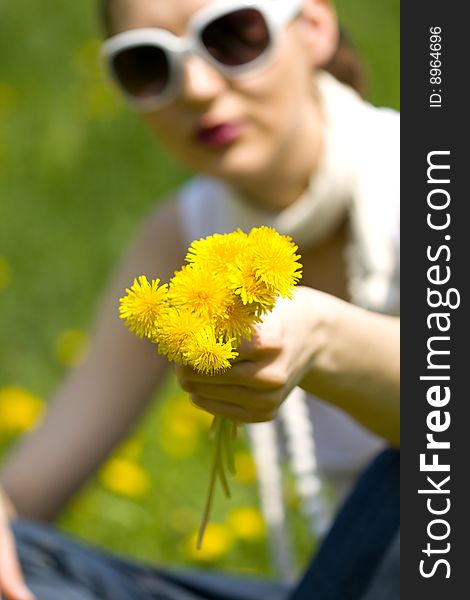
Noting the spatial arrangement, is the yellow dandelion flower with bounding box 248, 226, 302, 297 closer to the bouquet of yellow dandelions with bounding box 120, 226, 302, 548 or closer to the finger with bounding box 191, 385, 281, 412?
the bouquet of yellow dandelions with bounding box 120, 226, 302, 548

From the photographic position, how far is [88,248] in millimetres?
2605

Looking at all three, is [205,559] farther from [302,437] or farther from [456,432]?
[456,432]

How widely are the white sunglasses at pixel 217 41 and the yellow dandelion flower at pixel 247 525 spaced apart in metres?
0.73

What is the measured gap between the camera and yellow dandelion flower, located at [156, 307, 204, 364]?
2.50 feet

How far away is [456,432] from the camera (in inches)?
40.3

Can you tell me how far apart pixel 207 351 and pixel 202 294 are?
1.4 inches

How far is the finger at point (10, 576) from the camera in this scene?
120cm

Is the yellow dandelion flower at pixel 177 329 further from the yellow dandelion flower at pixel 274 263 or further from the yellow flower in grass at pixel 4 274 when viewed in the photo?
the yellow flower in grass at pixel 4 274

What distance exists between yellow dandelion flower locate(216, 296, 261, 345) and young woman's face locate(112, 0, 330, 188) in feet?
2.00

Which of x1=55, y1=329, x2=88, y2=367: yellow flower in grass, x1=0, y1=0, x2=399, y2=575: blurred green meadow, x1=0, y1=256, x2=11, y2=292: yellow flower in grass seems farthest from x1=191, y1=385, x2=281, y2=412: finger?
x1=0, y1=256, x2=11, y2=292: yellow flower in grass

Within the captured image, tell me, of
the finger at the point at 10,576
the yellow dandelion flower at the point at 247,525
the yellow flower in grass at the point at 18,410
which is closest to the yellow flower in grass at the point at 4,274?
the yellow flower in grass at the point at 18,410

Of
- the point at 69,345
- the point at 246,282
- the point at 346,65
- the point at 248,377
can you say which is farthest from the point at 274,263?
the point at 69,345

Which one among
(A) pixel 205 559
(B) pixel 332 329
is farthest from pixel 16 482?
(B) pixel 332 329

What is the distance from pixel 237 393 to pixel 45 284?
1.70 metres
